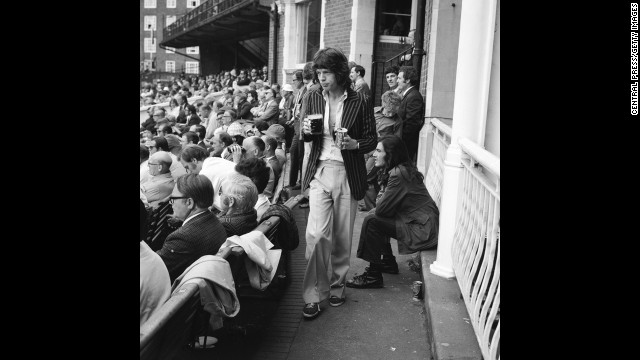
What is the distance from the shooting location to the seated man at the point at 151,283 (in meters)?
2.73

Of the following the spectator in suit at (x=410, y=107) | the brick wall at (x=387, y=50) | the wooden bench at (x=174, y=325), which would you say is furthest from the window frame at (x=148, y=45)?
the wooden bench at (x=174, y=325)

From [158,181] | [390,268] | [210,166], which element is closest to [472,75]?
[390,268]

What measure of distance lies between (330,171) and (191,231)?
3.56 ft

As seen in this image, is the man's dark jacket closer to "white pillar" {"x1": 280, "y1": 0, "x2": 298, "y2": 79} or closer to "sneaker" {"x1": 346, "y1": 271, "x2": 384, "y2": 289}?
"sneaker" {"x1": 346, "y1": 271, "x2": 384, "y2": 289}

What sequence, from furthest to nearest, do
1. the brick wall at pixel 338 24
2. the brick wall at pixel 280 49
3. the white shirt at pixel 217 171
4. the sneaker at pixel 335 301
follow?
the brick wall at pixel 280 49 → the brick wall at pixel 338 24 → the white shirt at pixel 217 171 → the sneaker at pixel 335 301

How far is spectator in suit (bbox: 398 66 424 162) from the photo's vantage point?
288 inches

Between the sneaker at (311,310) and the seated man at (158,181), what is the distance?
248 cm

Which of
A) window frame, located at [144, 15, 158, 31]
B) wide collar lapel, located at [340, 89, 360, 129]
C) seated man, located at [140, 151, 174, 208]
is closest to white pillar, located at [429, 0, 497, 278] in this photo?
wide collar lapel, located at [340, 89, 360, 129]

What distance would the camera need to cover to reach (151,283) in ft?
9.09

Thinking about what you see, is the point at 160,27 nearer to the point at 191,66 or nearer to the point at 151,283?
the point at 191,66

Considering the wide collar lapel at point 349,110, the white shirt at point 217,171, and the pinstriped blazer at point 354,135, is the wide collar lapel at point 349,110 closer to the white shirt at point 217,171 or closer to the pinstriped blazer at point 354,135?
the pinstriped blazer at point 354,135

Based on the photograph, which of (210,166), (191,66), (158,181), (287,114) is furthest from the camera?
(191,66)

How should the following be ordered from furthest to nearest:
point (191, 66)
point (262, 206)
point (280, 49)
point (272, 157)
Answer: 1. point (191, 66)
2. point (280, 49)
3. point (272, 157)
4. point (262, 206)

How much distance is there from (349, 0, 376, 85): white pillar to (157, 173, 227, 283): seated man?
8.81 meters
